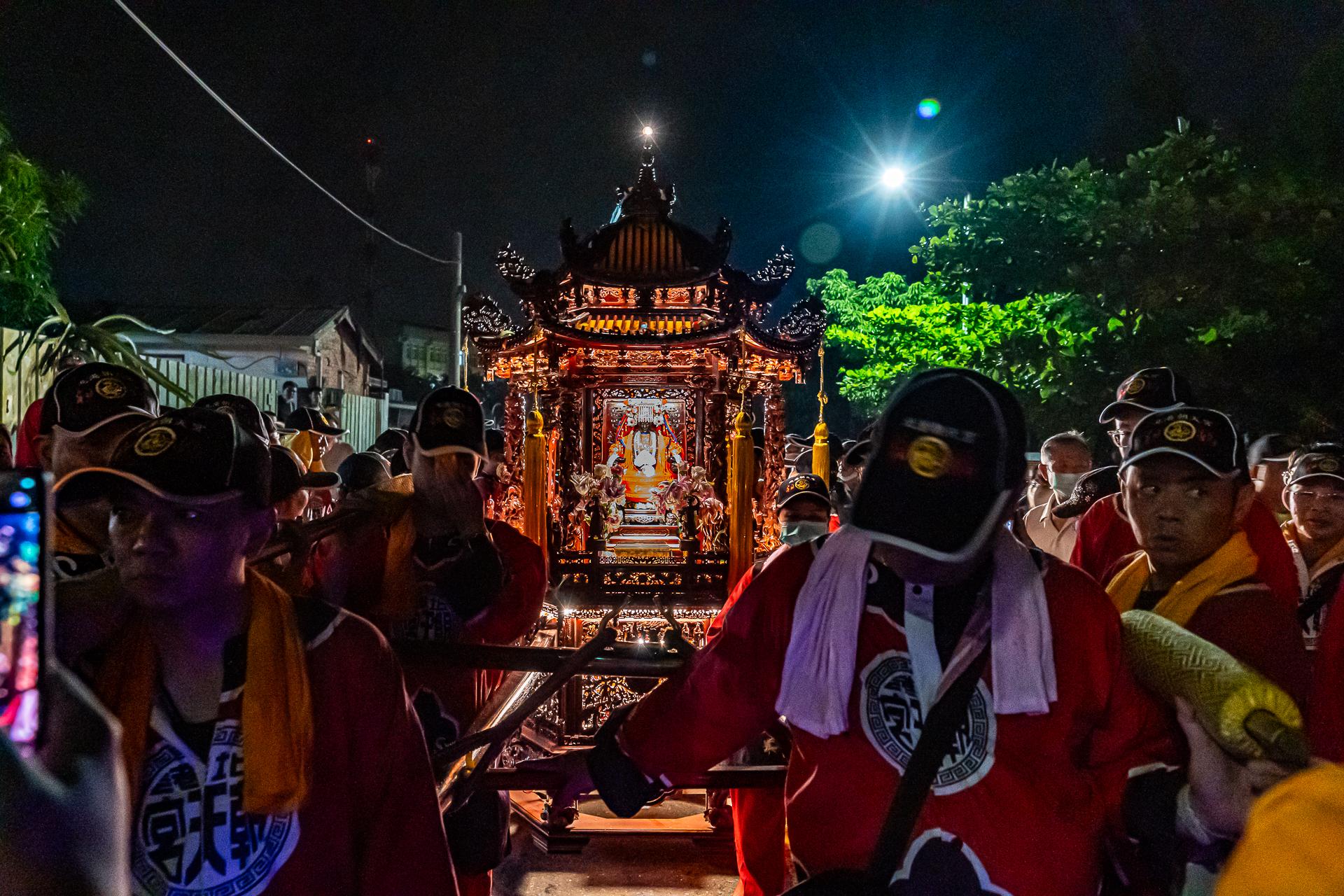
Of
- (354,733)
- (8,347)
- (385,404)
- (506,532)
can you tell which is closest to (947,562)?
(354,733)

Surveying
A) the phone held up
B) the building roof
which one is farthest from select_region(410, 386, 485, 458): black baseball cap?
the building roof

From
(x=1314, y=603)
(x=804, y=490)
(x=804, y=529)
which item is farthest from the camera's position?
(x=804, y=490)

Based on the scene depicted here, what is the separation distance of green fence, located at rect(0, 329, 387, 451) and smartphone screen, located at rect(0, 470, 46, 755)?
17.4 feet

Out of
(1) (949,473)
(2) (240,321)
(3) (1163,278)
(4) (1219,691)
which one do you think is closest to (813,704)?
(1) (949,473)

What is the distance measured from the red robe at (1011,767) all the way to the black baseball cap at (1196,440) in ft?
2.78

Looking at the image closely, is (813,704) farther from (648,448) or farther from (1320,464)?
(648,448)

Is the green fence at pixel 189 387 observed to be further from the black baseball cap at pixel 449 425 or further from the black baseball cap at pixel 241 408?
the black baseball cap at pixel 449 425

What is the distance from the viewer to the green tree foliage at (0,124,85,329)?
1262 cm

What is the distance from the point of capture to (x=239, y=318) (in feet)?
89.7

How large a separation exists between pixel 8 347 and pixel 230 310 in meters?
20.7

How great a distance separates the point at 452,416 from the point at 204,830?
2.16 m

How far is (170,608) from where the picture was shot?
1.92m

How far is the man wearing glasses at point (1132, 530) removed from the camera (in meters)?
3.21

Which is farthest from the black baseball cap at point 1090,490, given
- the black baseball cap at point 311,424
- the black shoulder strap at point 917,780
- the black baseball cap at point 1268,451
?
the black baseball cap at point 311,424
